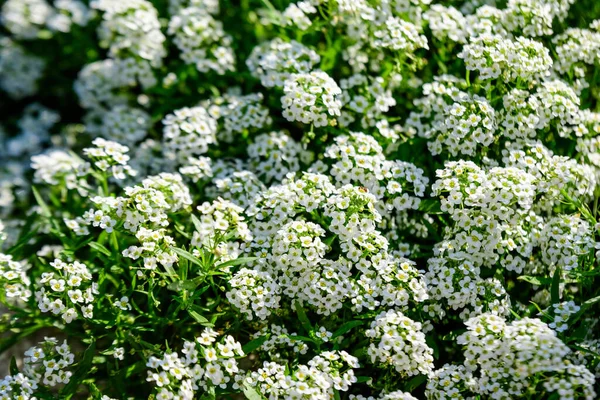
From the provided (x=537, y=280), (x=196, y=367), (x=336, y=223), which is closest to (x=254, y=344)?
(x=196, y=367)

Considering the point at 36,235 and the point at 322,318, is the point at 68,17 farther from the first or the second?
the point at 322,318

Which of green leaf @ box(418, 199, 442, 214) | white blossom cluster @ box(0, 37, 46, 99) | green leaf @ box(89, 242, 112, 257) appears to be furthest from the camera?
white blossom cluster @ box(0, 37, 46, 99)

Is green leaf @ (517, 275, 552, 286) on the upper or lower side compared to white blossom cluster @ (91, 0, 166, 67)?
upper

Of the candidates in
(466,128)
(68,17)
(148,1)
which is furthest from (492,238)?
(68,17)

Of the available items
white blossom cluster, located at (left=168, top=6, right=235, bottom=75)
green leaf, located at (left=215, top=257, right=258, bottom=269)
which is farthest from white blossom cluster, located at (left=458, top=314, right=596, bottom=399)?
white blossom cluster, located at (left=168, top=6, right=235, bottom=75)

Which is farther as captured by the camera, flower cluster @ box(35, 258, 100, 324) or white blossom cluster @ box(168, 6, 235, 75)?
white blossom cluster @ box(168, 6, 235, 75)

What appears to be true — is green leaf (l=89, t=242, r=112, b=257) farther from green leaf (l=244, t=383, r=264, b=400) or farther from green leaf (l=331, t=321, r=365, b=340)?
green leaf (l=331, t=321, r=365, b=340)

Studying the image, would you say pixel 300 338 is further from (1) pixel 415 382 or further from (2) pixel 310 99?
(2) pixel 310 99
